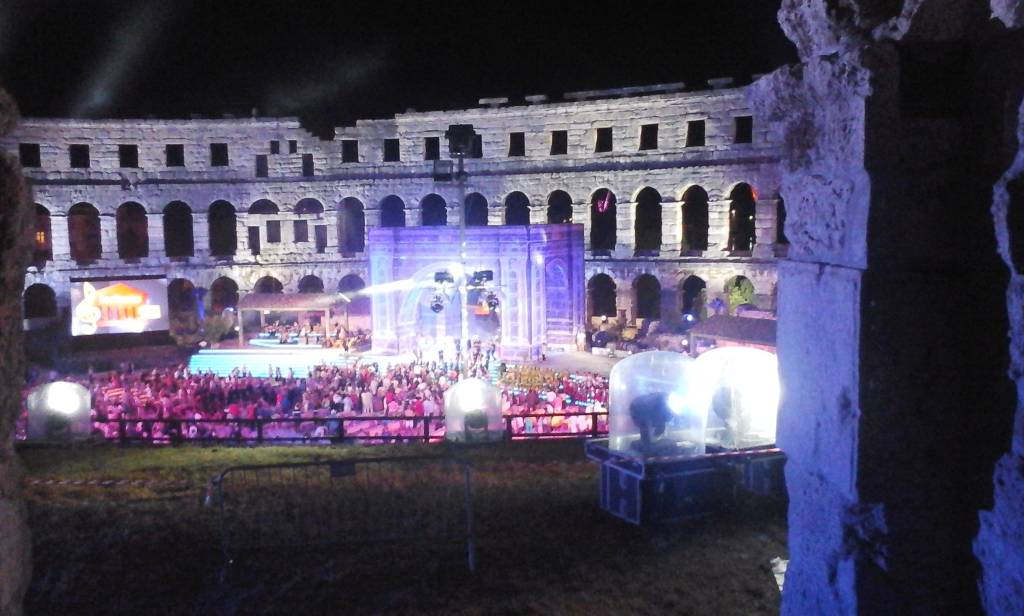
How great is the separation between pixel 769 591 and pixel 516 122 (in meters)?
31.1

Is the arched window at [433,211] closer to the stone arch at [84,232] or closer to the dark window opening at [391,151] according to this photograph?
the dark window opening at [391,151]

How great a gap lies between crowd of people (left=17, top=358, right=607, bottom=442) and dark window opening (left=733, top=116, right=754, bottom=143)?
1553 centimetres

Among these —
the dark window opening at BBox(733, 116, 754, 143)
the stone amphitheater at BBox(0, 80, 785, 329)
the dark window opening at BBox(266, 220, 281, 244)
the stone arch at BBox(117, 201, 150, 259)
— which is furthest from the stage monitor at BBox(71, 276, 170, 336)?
the dark window opening at BBox(733, 116, 754, 143)

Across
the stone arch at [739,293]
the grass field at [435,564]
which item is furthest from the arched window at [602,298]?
the grass field at [435,564]

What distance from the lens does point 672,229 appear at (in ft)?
112

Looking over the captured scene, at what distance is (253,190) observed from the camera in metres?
37.4

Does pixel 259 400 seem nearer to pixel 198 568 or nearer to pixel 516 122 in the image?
pixel 198 568

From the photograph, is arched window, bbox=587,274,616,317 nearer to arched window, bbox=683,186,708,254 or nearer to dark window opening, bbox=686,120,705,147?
arched window, bbox=683,186,708,254

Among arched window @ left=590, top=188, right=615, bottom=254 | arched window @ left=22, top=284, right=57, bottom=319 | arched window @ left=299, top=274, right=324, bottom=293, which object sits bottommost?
arched window @ left=22, top=284, right=57, bottom=319

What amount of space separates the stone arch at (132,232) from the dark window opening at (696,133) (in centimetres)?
2966

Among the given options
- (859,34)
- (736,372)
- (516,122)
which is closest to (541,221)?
(516,122)

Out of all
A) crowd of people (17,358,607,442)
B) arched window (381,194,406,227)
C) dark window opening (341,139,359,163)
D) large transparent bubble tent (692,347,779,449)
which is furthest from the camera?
arched window (381,194,406,227)

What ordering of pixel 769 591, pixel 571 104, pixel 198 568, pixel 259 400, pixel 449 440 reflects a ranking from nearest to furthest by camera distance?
pixel 769 591
pixel 198 568
pixel 449 440
pixel 259 400
pixel 571 104

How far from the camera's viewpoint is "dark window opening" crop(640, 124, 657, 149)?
116 feet
